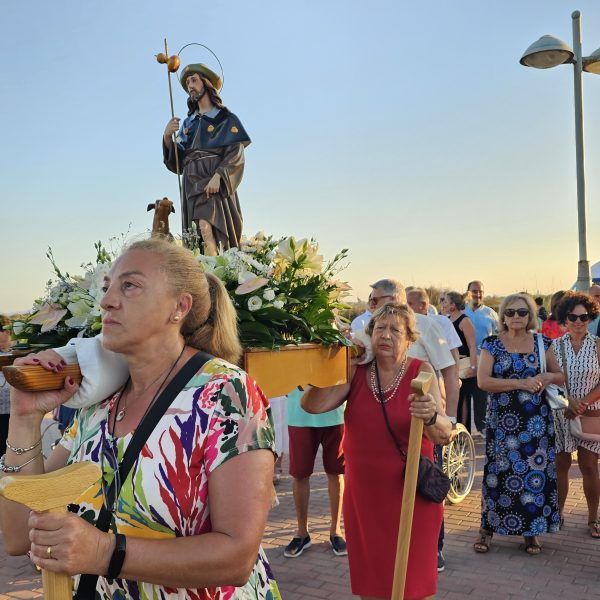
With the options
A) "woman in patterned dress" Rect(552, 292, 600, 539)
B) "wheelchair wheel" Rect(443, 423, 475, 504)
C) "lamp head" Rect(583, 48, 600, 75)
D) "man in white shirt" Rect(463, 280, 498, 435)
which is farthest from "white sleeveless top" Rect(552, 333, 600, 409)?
"lamp head" Rect(583, 48, 600, 75)

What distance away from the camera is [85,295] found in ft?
9.15

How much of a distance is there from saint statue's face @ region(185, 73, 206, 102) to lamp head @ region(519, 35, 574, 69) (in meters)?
5.44

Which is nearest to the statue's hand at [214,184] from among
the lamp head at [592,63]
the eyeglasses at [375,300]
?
the eyeglasses at [375,300]

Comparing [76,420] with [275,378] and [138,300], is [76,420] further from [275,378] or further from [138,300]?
[275,378]

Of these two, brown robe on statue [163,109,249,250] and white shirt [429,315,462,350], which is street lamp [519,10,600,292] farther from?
brown robe on statue [163,109,249,250]

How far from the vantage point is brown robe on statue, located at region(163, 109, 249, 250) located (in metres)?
4.39

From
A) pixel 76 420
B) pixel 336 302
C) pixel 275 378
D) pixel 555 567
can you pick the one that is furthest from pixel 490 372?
pixel 76 420

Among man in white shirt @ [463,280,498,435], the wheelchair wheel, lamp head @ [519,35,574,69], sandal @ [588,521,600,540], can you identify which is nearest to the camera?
sandal @ [588,521,600,540]

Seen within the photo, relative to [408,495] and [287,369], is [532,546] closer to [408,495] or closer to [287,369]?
[408,495]

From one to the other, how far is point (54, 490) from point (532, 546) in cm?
475

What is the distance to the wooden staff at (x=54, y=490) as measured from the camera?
1.50 meters

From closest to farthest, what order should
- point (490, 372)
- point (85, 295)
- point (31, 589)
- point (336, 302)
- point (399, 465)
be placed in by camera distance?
point (85, 295) → point (336, 302) → point (399, 465) → point (31, 589) → point (490, 372)

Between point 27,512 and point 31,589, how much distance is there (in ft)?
11.1

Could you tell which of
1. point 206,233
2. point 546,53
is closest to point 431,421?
point 206,233
